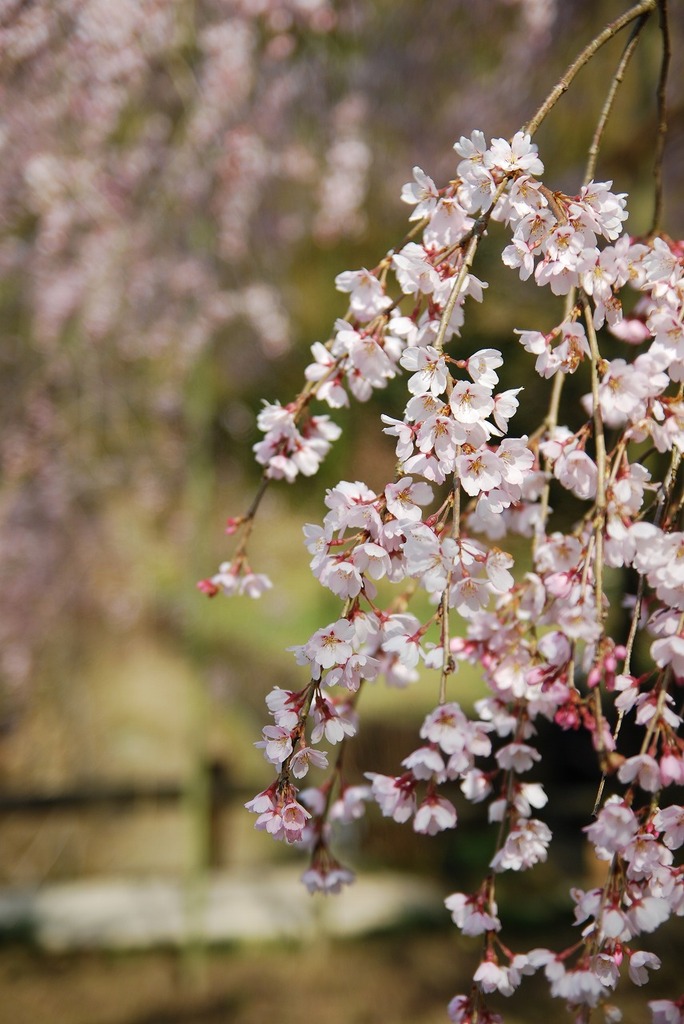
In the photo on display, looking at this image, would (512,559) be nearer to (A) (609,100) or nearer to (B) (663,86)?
(A) (609,100)

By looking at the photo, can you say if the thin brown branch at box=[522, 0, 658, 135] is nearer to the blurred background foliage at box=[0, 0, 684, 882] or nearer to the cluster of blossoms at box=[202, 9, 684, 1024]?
the cluster of blossoms at box=[202, 9, 684, 1024]

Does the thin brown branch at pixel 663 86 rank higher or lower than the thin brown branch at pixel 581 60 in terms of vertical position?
higher

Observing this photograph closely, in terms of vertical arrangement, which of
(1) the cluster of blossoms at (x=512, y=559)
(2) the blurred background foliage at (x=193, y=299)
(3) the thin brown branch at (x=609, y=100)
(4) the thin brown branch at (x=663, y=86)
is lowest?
(1) the cluster of blossoms at (x=512, y=559)

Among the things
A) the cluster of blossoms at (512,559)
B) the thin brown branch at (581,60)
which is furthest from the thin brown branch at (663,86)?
the cluster of blossoms at (512,559)

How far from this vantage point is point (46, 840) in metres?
2.97

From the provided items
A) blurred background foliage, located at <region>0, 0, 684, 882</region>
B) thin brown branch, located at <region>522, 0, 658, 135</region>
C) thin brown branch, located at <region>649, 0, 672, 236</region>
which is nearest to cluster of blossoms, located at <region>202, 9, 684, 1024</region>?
thin brown branch, located at <region>522, 0, 658, 135</region>

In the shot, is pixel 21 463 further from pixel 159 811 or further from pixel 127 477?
pixel 159 811

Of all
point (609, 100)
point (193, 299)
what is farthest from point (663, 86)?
point (193, 299)

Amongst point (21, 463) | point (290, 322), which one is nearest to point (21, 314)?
point (21, 463)

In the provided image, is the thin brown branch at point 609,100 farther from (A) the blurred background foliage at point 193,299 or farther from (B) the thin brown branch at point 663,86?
(A) the blurred background foliage at point 193,299

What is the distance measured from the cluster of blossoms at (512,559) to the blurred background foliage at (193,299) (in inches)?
65.2

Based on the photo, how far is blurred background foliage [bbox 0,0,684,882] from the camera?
2545 mm

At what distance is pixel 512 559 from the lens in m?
0.66

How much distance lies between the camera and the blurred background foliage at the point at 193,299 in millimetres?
2545
